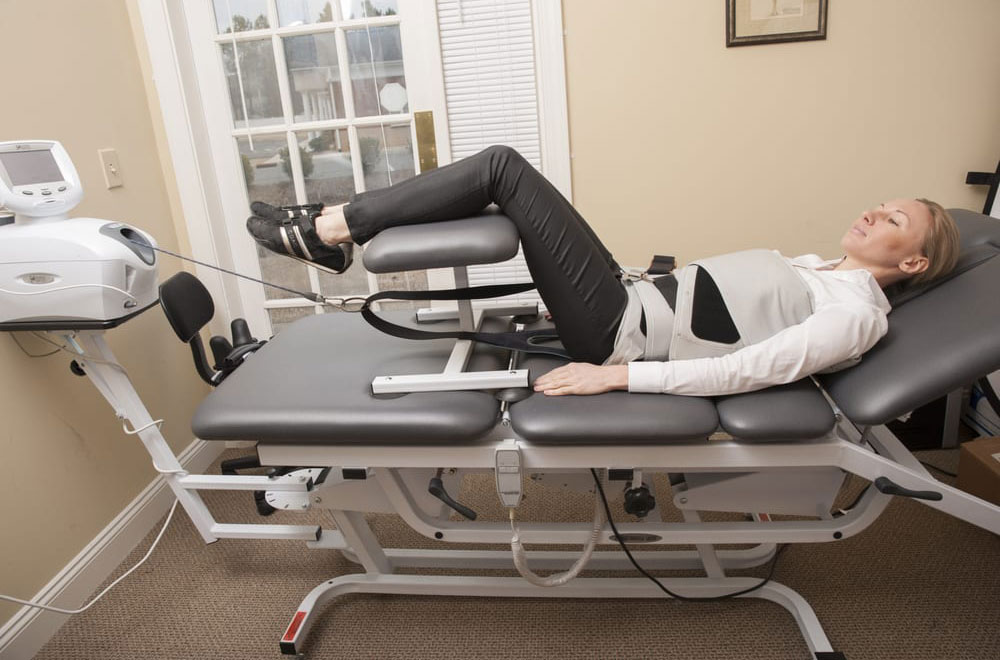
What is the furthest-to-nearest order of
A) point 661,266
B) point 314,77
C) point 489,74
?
point 314,77, point 489,74, point 661,266

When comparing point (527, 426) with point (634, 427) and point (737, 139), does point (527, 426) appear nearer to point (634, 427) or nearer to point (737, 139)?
point (634, 427)

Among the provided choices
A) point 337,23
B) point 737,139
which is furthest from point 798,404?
point 337,23

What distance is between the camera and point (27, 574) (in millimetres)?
1499

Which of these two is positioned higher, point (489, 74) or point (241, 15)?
point (241, 15)

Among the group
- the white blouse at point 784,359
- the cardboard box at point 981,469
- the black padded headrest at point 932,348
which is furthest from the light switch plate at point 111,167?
the cardboard box at point 981,469

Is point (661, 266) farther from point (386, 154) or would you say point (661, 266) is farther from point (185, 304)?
point (185, 304)

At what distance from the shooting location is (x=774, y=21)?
5.87ft

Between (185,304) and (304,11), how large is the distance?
107 centimetres

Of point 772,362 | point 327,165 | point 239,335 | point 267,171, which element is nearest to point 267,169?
point 267,171

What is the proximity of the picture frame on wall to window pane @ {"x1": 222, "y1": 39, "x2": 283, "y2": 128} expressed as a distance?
1.46 m

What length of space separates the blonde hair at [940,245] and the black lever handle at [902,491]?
1.43 feet

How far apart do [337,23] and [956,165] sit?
6.55ft

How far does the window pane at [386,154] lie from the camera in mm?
2055

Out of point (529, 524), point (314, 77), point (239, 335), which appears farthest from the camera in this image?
point (314, 77)
